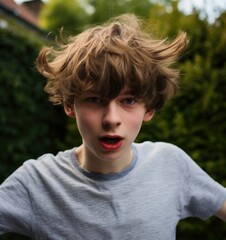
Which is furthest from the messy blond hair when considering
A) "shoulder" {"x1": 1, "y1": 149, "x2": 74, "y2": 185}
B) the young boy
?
"shoulder" {"x1": 1, "y1": 149, "x2": 74, "y2": 185}

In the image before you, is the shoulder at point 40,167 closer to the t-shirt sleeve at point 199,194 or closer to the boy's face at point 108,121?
the boy's face at point 108,121

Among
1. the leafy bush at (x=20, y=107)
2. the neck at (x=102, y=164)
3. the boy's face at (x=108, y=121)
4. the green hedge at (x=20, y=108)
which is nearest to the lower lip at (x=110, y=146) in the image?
the boy's face at (x=108, y=121)

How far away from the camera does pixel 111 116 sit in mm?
1486

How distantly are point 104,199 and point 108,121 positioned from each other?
0.36 meters

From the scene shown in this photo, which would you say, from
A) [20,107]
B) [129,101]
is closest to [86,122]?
[129,101]

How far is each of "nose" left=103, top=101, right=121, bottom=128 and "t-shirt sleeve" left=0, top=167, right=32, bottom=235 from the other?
1.48 ft

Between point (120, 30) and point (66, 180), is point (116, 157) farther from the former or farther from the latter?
point (120, 30)

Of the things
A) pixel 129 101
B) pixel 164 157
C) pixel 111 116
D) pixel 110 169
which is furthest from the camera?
pixel 164 157

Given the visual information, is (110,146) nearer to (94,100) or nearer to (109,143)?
(109,143)

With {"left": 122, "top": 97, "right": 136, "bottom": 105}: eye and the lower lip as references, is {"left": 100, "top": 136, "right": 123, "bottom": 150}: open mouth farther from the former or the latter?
{"left": 122, "top": 97, "right": 136, "bottom": 105}: eye

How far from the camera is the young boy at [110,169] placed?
1.55 meters

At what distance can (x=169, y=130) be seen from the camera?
420 cm

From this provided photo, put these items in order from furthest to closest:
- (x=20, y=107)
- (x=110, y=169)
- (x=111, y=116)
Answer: (x=20, y=107) → (x=110, y=169) → (x=111, y=116)

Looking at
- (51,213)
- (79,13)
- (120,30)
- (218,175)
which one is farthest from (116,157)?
(79,13)
